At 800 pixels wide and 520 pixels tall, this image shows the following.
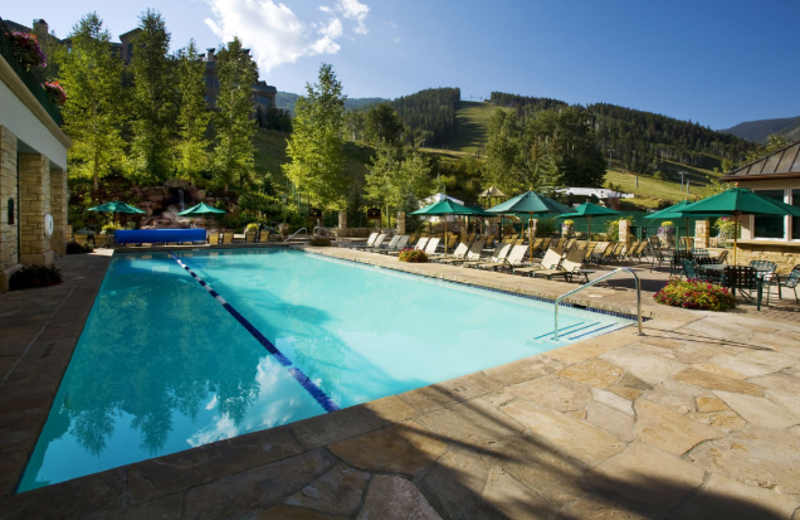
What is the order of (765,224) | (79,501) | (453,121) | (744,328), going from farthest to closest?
(453,121) < (765,224) < (744,328) < (79,501)

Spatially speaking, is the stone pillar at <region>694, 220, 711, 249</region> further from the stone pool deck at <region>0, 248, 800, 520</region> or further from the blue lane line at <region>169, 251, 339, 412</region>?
the blue lane line at <region>169, 251, 339, 412</region>

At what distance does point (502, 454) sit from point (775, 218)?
1359cm

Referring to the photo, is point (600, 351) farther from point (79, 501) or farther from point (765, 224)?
point (765, 224)

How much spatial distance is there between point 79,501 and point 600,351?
474cm

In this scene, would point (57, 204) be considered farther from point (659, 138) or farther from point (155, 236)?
point (659, 138)

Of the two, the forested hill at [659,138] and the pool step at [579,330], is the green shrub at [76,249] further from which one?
the forested hill at [659,138]

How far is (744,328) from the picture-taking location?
5.61 metres

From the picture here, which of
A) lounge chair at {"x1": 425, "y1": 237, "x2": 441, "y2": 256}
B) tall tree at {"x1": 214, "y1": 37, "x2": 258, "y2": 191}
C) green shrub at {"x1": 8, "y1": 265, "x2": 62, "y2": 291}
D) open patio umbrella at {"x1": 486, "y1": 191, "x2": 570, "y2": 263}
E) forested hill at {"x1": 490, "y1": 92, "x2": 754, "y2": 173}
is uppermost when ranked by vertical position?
forested hill at {"x1": 490, "y1": 92, "x2": 754, "y2": 173}

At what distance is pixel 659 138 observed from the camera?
12756 cm

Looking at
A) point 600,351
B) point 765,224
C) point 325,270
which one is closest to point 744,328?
point 600,351

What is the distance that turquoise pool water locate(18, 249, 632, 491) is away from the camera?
12.4 ft

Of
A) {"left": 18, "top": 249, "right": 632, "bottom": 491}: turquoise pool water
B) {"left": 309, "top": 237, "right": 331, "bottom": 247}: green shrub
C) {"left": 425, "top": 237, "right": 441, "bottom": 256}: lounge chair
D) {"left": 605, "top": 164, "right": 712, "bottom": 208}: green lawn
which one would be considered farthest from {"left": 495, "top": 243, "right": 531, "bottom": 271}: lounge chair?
{"left": 605, "top": 164, "right": 712, "bottom": 208}: green lawn

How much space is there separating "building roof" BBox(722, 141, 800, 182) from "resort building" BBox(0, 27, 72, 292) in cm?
1761

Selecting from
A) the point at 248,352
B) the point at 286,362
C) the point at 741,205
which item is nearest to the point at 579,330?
the point at 741,205
